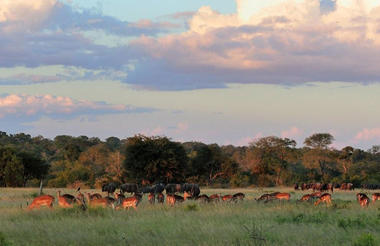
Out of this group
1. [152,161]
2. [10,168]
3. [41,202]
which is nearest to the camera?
[41,202]

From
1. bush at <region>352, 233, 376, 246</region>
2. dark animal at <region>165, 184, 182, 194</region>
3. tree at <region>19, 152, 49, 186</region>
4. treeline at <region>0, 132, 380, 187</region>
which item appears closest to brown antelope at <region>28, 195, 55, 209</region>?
bush at <region>352, 233, 376, 246</region>

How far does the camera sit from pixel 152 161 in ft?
189

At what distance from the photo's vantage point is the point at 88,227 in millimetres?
14383

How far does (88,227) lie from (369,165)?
234 ft

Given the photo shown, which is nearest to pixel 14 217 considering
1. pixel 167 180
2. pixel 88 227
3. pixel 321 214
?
pixel 88 227

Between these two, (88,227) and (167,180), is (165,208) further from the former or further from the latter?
(167,180)

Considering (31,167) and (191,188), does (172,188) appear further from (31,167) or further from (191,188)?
(31,167)

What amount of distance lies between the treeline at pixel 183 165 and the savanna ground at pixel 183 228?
38.7 metres

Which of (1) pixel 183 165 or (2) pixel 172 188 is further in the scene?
(1) pixel 183 165

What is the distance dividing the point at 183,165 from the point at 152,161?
11.9ft

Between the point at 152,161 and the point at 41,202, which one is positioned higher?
the point at 152,161

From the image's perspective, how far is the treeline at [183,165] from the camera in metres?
58.1

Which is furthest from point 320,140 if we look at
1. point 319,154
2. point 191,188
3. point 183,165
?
point 191,188

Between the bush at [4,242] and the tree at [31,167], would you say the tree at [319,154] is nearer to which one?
the tree at [31,167]
